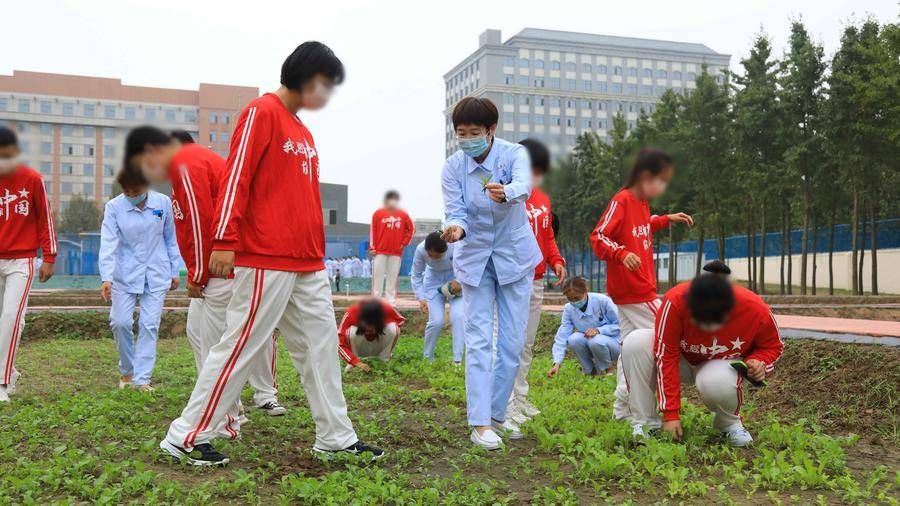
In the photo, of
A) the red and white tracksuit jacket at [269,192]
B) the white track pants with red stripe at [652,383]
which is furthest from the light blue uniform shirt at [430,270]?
the red and white tracksuit jacket at [269,192]

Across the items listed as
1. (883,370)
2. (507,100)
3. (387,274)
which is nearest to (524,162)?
(883,370)

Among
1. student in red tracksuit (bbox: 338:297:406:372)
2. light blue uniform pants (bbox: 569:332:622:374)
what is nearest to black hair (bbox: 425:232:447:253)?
student in red tracksuit (bbox: 338:297:406:372)

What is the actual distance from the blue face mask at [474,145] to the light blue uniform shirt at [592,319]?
393 centimetres

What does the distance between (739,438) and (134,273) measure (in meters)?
5.37

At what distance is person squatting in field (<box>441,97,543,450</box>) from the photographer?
4883mm

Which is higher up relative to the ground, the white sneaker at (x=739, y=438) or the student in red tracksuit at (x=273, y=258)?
the student in red tracksuit at (x=273, y=258)

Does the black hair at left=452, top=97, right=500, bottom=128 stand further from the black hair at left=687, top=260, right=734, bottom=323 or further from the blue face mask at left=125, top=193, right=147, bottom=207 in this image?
the blue face mask at left=125, top=193, right=147, bottom=207

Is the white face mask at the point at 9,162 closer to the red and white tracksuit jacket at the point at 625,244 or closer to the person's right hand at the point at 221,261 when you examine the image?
the person's right hand at the point at 221,261

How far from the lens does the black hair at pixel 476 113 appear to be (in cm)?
485

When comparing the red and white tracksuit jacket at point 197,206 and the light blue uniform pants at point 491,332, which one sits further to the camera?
the light blue uniform pants at point 491,332

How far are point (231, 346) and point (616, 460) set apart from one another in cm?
210

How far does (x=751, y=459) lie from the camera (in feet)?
14.6

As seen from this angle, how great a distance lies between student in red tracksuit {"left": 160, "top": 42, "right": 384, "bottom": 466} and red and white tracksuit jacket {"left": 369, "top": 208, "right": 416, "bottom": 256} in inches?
324

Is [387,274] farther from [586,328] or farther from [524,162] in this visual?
[524,162]
